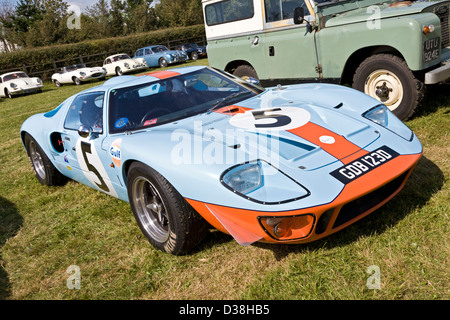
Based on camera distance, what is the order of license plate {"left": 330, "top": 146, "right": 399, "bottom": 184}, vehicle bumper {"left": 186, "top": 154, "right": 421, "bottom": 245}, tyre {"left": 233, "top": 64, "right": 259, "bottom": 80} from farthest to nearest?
tyre {"left": 233, "top": 64, "right": 259, "bottom": 80} < license plate {"left": 330, "top": 146, "right": 399, "bottom": 184} < vehicle bumper {"left": 186, "top": 154, "right": 421, "bottom": 245}

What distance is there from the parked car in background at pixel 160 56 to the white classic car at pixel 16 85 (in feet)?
18.9

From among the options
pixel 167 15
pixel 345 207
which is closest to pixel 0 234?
pixel 345 207

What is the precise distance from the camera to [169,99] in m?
3.31

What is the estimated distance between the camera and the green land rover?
4.45 meters

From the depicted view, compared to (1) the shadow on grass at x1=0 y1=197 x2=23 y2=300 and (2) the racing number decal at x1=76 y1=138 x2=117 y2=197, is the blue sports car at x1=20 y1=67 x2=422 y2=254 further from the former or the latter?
(1) the shadow on grass at x1=0 y1=197 x2=23 y2=300

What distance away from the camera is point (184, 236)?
252cm

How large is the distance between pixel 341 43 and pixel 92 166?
11.6ft

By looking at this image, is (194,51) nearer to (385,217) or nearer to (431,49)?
(431,49)

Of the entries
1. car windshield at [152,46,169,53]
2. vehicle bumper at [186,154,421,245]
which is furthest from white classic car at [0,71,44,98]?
vehicle bumper at [186,154,421,245]

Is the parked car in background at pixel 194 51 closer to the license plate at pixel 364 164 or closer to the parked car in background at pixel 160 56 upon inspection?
the parked car in background at pixel 160 56

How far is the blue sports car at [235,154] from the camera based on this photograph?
7.14 feet

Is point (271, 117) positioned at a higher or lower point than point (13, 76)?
lower

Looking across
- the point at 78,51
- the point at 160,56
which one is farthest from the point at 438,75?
the point at 78,51

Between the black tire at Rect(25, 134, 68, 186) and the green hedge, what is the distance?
2078cm
